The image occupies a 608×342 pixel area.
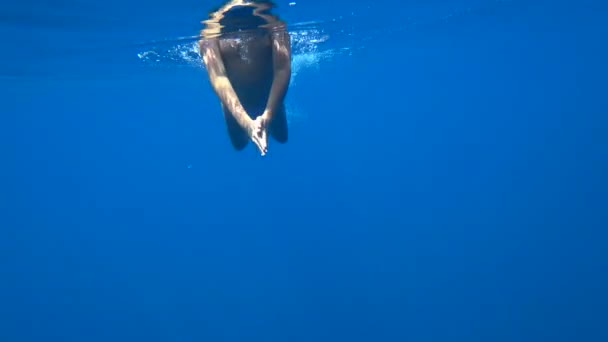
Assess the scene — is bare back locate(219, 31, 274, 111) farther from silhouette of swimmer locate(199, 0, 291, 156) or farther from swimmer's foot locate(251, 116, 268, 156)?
swimmer's foot locate(251, 116, 268, 156)

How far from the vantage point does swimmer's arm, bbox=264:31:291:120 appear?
5.39 metres

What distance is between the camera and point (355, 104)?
54844mm

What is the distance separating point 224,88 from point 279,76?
649 millimetres

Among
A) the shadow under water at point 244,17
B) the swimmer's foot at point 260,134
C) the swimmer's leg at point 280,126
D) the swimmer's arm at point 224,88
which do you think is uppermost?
the shadow under water at point 244,17

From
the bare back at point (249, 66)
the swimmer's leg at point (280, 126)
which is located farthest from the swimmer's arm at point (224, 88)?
the swimmer's leg at point (280, 126)

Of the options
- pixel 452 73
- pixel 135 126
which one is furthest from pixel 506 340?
pixel 135 126

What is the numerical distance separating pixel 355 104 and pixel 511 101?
672 inches

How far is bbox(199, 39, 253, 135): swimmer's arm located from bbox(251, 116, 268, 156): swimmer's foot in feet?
0.24

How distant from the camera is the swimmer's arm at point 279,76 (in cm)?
539

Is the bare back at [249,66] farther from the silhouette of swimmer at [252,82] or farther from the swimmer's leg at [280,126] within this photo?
the swimmer's leg at [280,126]

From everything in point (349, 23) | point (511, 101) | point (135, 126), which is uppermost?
point (349, 23)

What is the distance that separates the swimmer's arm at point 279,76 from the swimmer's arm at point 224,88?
0.25 m

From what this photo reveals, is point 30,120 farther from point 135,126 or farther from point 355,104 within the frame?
point 355,104

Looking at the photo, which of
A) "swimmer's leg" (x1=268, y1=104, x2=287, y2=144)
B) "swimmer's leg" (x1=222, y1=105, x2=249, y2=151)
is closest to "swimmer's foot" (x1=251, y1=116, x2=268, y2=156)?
"swimmer's leg" (x1=222, y1=105, x2=249, y2=151)
